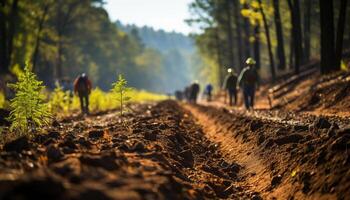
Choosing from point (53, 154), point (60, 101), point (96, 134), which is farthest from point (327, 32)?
point (53, 154)

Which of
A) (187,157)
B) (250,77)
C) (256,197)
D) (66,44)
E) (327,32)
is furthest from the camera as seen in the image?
(66,44)

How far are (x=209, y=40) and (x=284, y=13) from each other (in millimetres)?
20646

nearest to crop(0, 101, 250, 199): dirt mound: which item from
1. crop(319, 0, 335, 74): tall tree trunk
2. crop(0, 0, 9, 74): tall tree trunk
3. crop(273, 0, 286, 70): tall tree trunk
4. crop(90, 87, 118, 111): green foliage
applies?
crop(319, 0, 335, 74): tall tree trunk

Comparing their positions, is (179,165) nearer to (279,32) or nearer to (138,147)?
(138,147)

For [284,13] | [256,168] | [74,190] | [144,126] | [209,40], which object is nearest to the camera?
[74,190]

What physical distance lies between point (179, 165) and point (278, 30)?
27436mm

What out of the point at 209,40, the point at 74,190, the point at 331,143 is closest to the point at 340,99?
the point at 331,143

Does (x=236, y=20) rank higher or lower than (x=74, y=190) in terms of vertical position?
higher

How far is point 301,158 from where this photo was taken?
25.7 feet

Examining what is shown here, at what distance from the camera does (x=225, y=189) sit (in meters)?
7.77

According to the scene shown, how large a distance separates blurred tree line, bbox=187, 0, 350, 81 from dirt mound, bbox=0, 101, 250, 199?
1271 centimetres

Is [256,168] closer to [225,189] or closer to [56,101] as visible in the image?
[225,189]

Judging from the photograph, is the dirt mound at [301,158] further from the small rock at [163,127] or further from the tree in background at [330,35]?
the tree in background at [330,35]

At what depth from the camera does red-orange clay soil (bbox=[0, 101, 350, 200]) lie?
16.0ft
